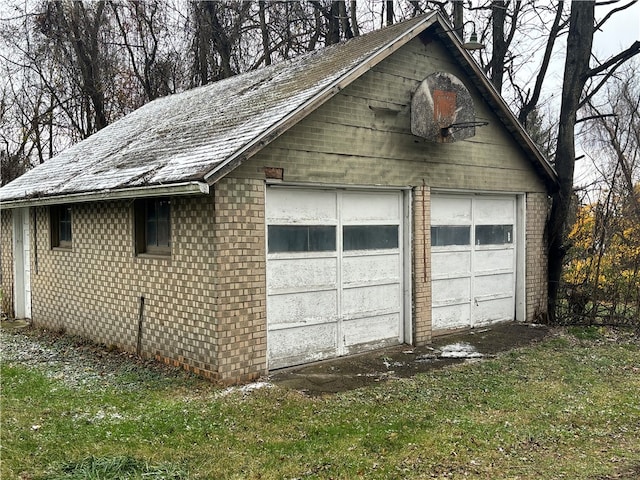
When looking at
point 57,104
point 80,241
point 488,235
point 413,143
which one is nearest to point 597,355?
point 488,235

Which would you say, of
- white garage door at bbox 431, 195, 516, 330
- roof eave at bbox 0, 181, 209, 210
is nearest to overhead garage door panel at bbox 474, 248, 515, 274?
white garage door at bbox 431, 195, 516, 330

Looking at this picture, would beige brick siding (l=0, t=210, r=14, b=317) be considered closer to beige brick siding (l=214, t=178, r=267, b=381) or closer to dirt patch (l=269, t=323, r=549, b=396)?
beige brick siding (l=214, t=178, r=267, b=381)

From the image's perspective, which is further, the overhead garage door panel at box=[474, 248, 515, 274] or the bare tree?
the bare tree

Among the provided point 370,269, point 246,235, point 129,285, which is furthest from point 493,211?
point 129,285

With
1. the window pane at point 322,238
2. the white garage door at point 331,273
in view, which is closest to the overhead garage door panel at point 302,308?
the white garage door at point 331,273

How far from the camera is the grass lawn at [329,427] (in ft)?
17.8

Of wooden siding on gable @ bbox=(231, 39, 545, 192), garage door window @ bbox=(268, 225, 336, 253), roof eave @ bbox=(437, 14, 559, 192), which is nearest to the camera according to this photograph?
garage door window @ bbox=(268, 225, 336, 253)

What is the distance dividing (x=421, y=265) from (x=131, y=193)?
197 inches

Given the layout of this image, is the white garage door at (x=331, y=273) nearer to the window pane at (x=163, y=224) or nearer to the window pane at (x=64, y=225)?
the window pane at (x=163, y=224)

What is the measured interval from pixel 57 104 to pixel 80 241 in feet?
54.8

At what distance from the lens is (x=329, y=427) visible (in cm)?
649

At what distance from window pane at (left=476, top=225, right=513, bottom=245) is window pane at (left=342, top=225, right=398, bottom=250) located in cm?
250

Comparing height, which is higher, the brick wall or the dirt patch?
the brick wall

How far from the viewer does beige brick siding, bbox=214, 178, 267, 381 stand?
7.91 metres
